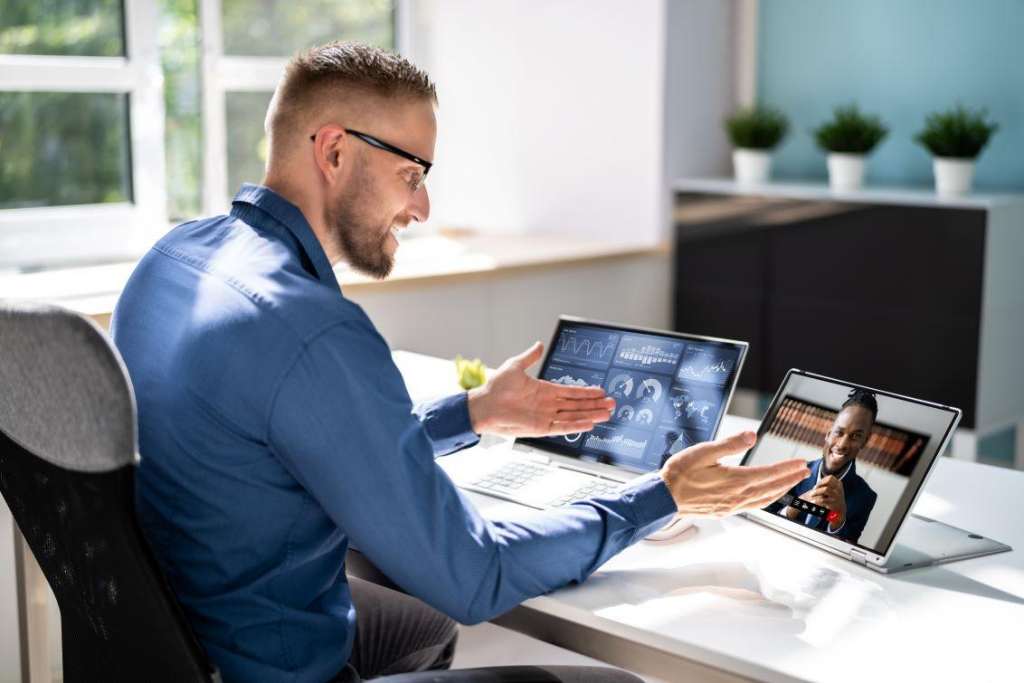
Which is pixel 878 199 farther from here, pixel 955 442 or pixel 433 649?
pixel 433 649

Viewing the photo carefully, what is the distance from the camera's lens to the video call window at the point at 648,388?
77.9 inches

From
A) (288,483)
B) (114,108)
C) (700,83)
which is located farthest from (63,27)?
(288,483)

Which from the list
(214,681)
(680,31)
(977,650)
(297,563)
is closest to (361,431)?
(297,563)

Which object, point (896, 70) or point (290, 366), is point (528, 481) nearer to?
point (290, 366)

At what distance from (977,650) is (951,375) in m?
2.60

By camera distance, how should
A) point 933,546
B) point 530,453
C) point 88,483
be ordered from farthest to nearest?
point 530,453 → point 933,546 → point 88,483

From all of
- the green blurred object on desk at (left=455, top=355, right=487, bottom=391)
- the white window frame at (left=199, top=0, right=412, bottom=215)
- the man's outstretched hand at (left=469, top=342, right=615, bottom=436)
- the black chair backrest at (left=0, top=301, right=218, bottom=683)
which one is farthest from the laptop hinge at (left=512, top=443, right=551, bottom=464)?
the white window frame at (left=199, top=0, right=412, bottom=215)

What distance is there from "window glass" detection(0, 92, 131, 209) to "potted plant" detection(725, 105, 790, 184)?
7.10 ft

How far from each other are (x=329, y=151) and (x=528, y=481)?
691 mm

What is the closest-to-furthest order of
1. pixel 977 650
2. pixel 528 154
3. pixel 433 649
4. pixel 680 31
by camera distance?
pixel 977 650, pixel 433 649, pixel 680 31, pixel 528 154

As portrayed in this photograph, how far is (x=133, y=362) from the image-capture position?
1560mm

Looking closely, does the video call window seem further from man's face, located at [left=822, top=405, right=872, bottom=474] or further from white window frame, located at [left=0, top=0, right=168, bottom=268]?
white window frame, located at [left=0, top=0, right=168, bottom=268]

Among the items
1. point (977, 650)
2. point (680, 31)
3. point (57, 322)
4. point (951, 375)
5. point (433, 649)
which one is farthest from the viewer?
point (680, 31)

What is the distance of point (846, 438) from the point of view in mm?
1778
